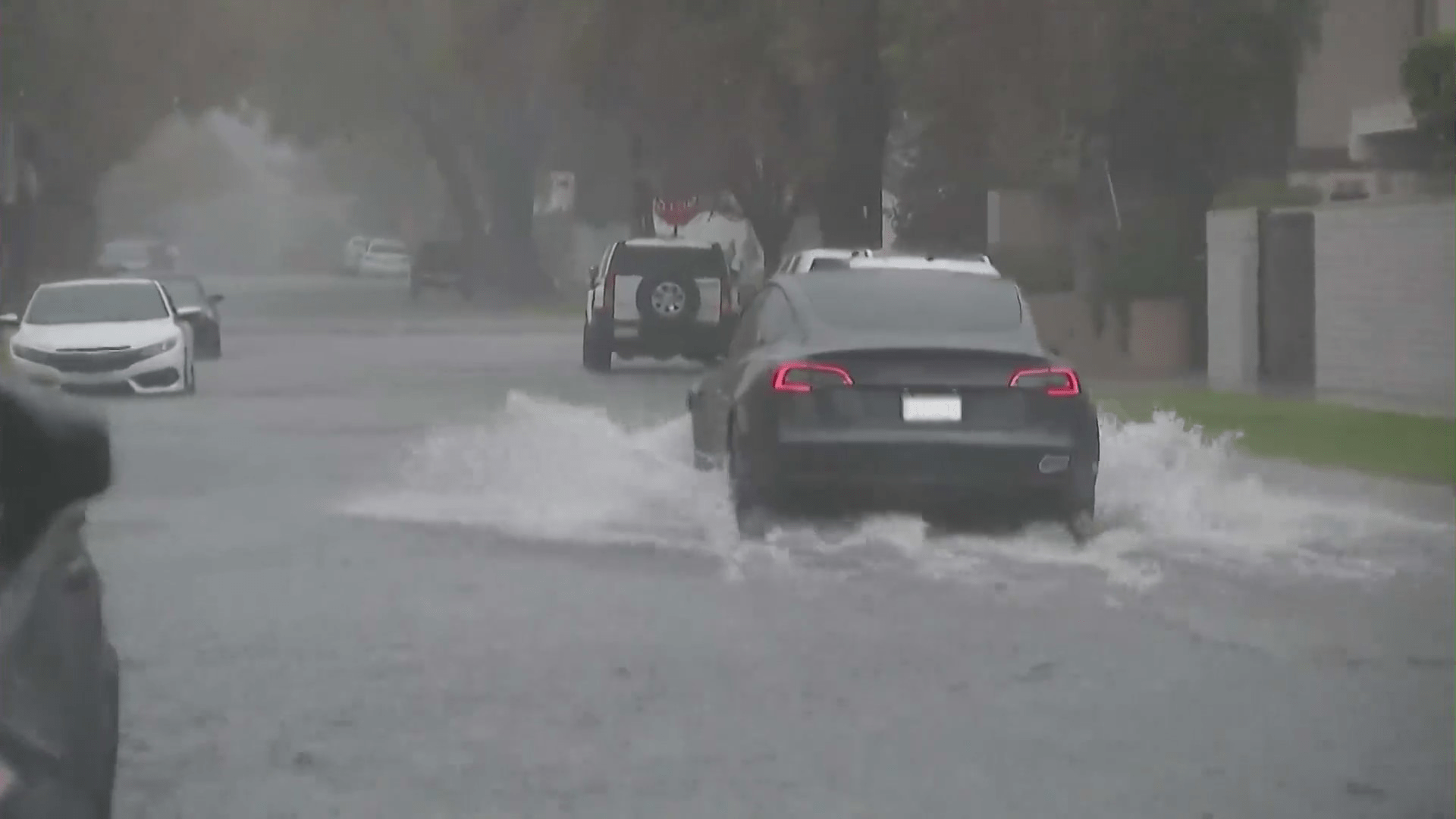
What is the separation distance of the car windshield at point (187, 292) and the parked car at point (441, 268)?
3015 centimetres

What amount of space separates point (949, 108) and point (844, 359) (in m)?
20.8

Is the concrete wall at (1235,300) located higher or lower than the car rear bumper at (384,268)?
higher

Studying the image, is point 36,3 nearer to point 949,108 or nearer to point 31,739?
point 949,108

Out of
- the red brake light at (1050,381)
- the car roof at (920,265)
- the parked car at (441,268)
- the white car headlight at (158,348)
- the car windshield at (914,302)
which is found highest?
the car roof at (920,265)

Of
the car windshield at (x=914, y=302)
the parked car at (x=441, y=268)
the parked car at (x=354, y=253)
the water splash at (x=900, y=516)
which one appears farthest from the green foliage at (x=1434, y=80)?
the parked car at (x=354, y=253)

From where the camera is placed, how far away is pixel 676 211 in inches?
2194

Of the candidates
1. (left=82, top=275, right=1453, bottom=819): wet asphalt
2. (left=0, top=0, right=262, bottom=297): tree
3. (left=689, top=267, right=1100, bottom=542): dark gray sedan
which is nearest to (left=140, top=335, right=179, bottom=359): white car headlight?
(left=82, top=275, right=1453, bottom=819): wet asphalt

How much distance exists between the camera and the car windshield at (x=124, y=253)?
290 ft

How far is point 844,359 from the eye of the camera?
14.3 metres

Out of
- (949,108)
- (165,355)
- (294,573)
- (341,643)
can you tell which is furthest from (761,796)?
(949,108)

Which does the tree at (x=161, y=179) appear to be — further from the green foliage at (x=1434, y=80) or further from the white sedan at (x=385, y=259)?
the green foliage at (x=1434, y=80)

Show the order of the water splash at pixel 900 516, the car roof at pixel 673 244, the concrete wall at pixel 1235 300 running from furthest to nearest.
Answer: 1. the car roof at pixel 673 244
2. the concrete wall at pixel 1235 300
3. the water splash at pixel 900 516

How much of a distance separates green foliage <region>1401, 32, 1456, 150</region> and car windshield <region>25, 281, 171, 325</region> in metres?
15.2

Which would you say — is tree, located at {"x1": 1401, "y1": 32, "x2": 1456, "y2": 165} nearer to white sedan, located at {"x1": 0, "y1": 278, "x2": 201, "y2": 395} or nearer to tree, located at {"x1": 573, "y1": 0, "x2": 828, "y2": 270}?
white sedan, located at {"x1": 0, "y1": 278, "x2": 201, "y2": 395}
